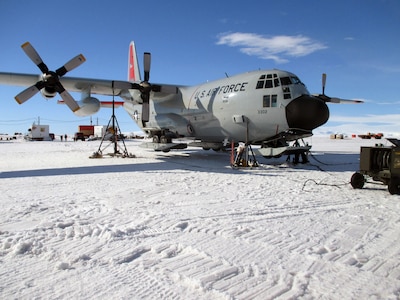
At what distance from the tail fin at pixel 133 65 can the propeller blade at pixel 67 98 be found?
348 inches

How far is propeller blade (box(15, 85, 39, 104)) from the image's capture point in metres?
12.2

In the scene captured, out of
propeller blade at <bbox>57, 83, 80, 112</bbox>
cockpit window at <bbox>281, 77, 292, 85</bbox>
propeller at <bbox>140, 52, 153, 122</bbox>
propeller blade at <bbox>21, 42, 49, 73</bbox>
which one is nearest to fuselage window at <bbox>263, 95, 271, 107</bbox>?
cockpit window at <bbox>281, 77, 292, 85</bbox>

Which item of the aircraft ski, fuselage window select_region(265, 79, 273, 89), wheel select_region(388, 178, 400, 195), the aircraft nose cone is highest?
fuselage window select_region(265, 79, 273, 89)

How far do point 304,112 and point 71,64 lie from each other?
408 inches

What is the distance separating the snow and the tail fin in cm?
1586

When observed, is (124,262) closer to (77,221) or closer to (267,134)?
(77,221)

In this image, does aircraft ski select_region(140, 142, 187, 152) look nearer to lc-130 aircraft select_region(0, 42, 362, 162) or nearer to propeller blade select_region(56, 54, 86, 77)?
lc-130 aircraft select_region(0, 42, 362, 162)

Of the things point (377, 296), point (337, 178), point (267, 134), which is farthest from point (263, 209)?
point (267, 134)

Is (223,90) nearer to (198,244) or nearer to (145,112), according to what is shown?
(145,112)

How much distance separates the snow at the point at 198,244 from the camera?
2865mm

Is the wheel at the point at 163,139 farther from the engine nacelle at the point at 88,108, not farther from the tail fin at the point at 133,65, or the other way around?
the tail fin at the point at 133,65

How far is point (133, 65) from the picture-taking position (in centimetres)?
2225

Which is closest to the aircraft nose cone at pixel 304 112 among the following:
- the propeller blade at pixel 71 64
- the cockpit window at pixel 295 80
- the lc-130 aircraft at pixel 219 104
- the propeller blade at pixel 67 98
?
the lc-130 aircraft at pixel 219 104

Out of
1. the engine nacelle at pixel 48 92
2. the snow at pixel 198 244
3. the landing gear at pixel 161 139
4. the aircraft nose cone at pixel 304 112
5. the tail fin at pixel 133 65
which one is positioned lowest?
the snow at pixel 198 244
